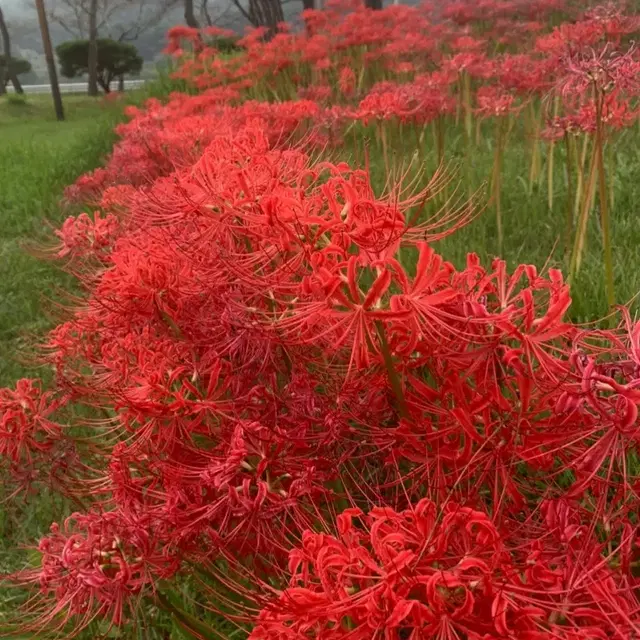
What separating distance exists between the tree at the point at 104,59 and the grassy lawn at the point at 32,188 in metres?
2.19

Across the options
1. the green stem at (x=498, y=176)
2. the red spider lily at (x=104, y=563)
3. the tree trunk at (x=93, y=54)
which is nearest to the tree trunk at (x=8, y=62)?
the tree trunk at (x=93, y=54)

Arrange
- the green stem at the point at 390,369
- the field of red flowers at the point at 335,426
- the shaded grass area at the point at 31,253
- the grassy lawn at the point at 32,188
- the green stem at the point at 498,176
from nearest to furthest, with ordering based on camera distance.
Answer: the field of red flowers at the point at 335,426 → the green stem at the point at 390,369 → the shaded grass area at the point at 31,253 → the green stem at the point at 498,176 → the grassy lawn at the point at 32,188

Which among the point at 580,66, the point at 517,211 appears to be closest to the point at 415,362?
the point at 580,66

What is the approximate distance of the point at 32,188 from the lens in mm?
6312

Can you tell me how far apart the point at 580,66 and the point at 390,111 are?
3.34 ft

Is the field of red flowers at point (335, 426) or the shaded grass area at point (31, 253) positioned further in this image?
the shaded grass area at point (31, 253)

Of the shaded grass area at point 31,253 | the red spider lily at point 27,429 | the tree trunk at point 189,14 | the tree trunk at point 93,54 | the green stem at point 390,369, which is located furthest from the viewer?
the tree trunk at point 93,54

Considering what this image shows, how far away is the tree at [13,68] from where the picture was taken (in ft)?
48.3

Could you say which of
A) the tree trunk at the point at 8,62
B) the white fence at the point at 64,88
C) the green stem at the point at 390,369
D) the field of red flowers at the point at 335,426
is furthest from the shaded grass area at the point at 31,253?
the tree trunk at the point at 8,62

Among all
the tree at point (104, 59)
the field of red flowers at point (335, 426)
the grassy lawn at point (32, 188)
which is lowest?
the grassy lawn at point (32, 188)

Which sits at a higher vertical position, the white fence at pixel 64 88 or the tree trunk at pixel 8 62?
the tree trunk at pixel 8 62

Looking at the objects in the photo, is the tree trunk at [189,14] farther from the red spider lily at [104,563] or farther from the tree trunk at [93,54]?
the red spider lily at [104,563]

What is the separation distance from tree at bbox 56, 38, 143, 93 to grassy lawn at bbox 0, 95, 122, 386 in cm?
219

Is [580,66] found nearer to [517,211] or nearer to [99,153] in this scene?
[517,211]
